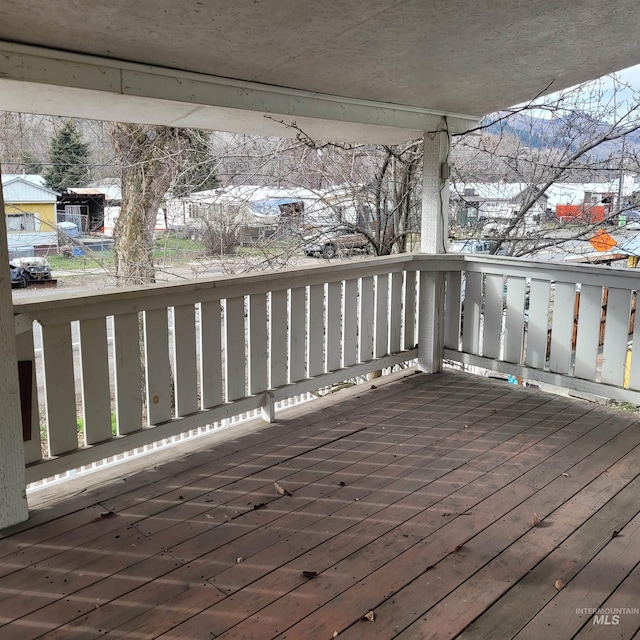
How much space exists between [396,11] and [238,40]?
688mm

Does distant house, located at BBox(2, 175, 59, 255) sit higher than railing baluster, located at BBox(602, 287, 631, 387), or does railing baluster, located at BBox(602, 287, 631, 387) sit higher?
distant house, located at BBox(2, 175, 59, 255)

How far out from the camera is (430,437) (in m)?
3.33

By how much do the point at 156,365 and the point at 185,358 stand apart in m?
0.18

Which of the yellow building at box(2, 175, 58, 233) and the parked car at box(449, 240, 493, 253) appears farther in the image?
the parked car at box(449, 240, 493, 253)

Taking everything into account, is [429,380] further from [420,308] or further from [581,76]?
[581,76]

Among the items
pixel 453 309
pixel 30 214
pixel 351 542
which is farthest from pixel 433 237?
pixel 30 214

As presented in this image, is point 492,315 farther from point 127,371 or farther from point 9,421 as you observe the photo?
point 9,421

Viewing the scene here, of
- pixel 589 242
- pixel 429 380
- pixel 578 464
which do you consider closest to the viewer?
pixel 578 464

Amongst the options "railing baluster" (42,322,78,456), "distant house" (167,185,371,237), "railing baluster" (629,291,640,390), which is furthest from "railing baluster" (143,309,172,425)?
"distant house" (167,185,371,237)

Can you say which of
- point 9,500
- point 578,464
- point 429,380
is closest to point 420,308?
point 429,380

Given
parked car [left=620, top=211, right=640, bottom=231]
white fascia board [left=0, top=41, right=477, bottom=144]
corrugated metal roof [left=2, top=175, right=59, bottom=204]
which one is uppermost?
white fascia board [left=0, top=41, right=477, bottom=144]

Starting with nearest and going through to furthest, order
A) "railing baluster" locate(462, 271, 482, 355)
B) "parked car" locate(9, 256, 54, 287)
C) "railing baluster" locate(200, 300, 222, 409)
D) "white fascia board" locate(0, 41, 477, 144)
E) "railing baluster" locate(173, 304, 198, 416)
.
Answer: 1. "white fascia board" locate(0, 41, 477, 144)
2. "railing baluster" locate(173, 304, 198, 416)
3. "railing baluster" locate(200, 300, 222, 409)
4. "railing baluster" locate(462, 271, 482, 355)
5. "parked car" locate(9, 256, 54, 287)

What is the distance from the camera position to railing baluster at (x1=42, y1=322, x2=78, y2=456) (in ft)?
8.39

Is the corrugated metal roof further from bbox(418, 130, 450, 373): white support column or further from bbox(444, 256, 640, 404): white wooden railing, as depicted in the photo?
bbox(444, 256, 640, 404): white wooden railing
